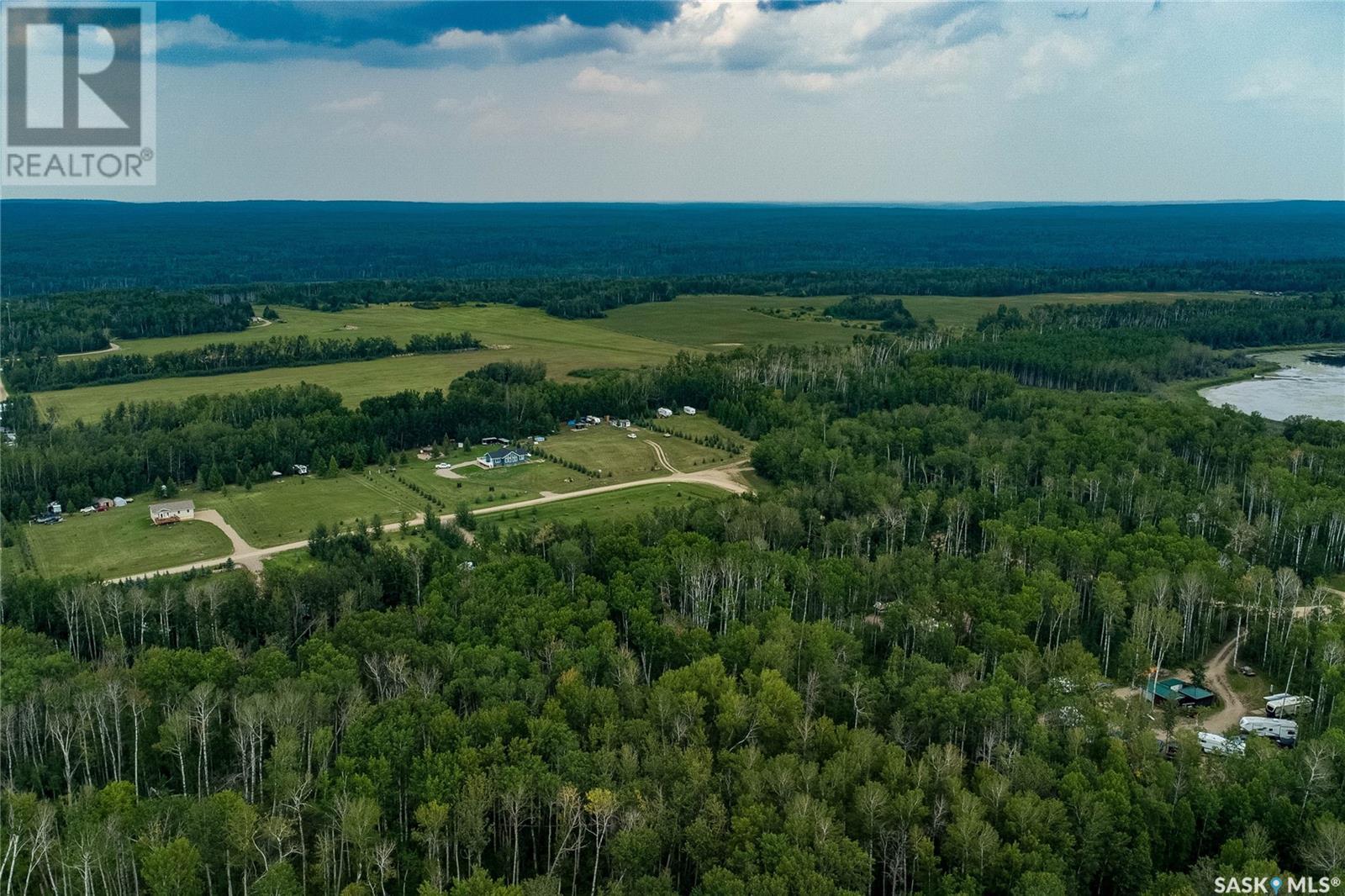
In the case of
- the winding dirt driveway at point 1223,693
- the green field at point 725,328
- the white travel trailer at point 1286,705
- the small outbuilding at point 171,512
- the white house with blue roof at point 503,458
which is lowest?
the winding dirt driveway at point 1223,693

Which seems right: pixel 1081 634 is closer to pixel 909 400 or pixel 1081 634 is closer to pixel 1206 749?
pixel 1206 749

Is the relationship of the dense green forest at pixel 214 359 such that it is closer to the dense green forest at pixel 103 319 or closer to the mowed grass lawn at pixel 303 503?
the dense green forest at pixel 103 319

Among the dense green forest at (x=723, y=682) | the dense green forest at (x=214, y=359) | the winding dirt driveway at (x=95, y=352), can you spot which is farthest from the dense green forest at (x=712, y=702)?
the winding dirt driveway at (x=95, y=352)

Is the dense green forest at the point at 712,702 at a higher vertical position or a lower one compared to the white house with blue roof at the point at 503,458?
lower

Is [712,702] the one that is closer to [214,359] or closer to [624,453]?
[624,453]

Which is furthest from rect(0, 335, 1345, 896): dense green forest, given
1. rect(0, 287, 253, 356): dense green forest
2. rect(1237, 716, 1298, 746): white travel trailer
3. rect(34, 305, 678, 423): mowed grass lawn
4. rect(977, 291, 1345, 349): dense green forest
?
rect(977, 291, 1345, 349): dense green forest

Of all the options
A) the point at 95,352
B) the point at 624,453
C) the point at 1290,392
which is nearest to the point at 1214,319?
the point at 1290,392
